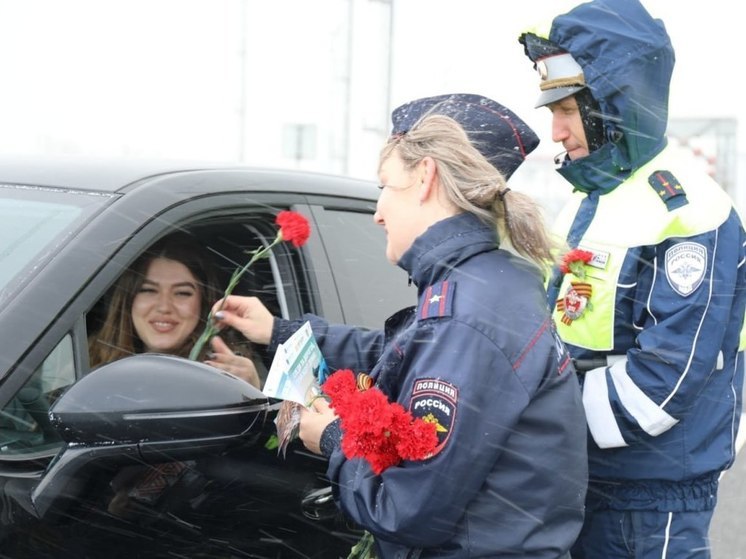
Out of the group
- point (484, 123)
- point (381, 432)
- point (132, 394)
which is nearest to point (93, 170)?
point (132, 394)

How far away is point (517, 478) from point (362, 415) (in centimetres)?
31

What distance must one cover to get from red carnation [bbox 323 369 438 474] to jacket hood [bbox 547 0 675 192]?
0.98 meters

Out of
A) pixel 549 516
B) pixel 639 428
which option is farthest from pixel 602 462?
pixel 549 516

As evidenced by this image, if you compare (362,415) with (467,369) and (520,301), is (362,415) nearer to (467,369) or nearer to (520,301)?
(467,369)

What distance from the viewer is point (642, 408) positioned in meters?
2.15

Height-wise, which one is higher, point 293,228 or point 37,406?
point 293,228

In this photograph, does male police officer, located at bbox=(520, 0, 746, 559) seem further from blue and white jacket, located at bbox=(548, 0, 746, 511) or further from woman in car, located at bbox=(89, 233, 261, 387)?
woman in car, located at bbox=(89, 233, 261, 387)

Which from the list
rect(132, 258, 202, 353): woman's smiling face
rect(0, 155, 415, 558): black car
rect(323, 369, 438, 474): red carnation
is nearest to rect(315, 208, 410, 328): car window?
rect(0, 155, 415, 558): black car

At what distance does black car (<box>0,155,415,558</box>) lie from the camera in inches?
66.9

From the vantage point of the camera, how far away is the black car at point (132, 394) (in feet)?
5.57

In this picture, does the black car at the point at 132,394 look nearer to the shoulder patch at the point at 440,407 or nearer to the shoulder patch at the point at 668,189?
the shoulder patch at the point at 440,407

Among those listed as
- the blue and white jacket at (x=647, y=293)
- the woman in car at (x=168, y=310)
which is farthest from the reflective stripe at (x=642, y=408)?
the woman in car at (x=168, y=310)

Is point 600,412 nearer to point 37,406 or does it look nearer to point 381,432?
point 381,432

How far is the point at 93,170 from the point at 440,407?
3.61 ft
